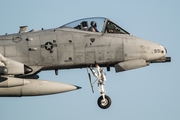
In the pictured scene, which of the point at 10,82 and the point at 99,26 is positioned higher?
the point at 99,26

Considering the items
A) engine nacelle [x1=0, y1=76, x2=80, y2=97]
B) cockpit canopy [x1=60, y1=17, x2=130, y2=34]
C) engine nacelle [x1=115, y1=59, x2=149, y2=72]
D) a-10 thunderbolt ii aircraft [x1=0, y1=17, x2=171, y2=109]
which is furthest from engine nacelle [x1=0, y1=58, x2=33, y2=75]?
engine nacelle [x1=115, y1=59, x2=149, y2=72]

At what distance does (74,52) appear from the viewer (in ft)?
70.2

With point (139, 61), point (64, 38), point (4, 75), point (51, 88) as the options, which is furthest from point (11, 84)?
point (139, 61)

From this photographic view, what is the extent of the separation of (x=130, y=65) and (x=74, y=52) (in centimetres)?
325

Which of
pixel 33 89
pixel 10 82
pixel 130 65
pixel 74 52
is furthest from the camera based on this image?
pixel 74 52

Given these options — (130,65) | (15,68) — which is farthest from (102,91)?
(15,68)

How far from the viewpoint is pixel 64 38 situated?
21625mm

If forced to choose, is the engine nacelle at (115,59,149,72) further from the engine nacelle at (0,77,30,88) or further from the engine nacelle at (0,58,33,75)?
the engine nacelle at (0,77,30,88)

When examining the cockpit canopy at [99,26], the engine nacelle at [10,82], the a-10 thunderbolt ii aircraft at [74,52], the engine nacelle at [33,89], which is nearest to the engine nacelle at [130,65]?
the a-10 thunderbolt ii aircraft at [74,52]

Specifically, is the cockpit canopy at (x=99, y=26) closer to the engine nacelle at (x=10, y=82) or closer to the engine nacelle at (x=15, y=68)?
the engine nacelle at (x=15, y=68)

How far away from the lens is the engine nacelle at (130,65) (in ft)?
68.5

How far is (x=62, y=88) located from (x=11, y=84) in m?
2.83

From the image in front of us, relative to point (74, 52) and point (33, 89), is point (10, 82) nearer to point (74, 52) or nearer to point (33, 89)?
point (33, 89)

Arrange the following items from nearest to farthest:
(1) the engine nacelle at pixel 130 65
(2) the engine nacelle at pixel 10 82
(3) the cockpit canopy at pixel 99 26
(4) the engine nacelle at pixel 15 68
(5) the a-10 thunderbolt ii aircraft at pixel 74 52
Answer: (4) the engine nacelle at pixel 15 68 < (2) the engine nacelle at pixel 10 82 < (1) the engine nacelle at pixel 130 65 < (5) the a-10 thunderbolt ii aircraft at pixel 74 52 < (3) the cockpit canopy at pixel 99 26
